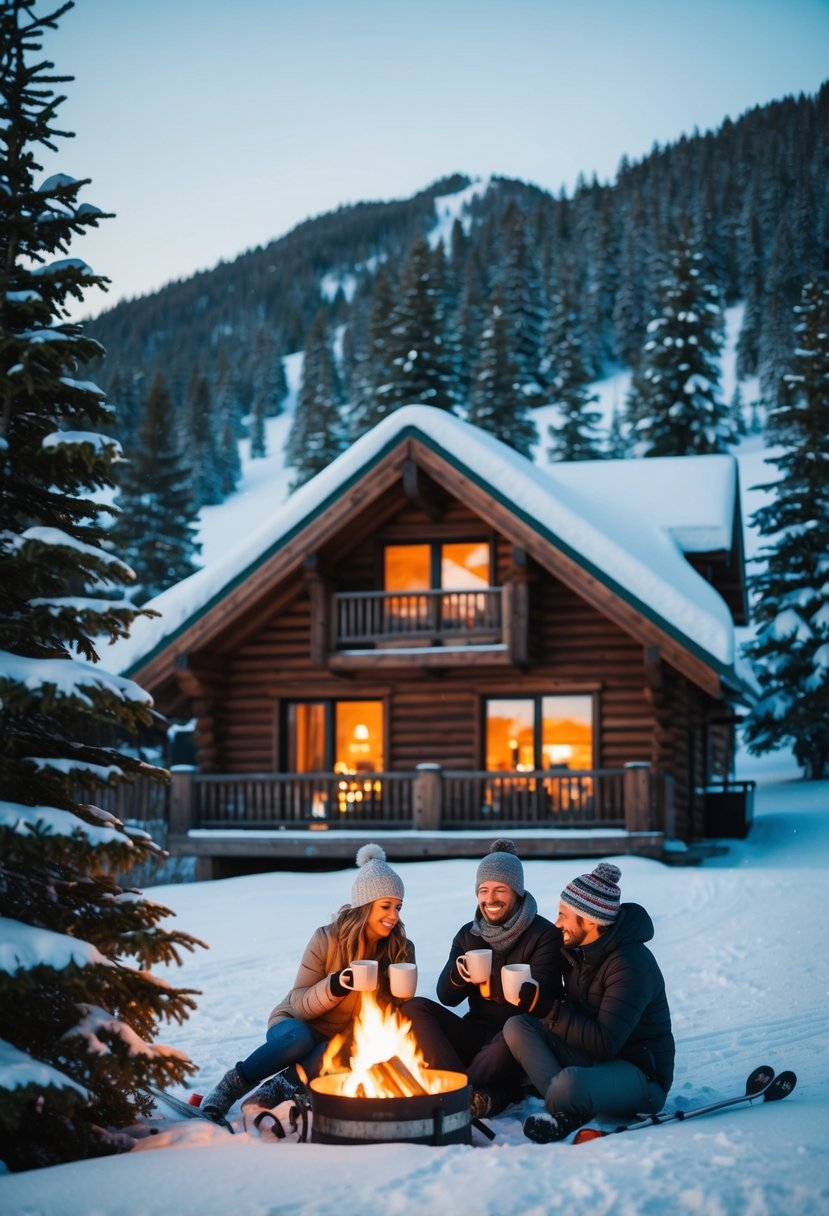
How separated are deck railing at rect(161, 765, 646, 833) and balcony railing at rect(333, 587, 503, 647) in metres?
1.99

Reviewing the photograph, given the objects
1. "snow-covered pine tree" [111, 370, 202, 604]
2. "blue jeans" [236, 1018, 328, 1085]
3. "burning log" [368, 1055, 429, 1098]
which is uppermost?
"snow-covered pine tree" [111, 370, 202, 604]

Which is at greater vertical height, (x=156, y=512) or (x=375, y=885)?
(x=156, y=512)

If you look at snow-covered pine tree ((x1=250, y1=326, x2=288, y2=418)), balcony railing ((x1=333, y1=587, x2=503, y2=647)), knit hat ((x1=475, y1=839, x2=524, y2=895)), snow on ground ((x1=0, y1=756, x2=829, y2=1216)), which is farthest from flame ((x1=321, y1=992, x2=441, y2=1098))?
snow-covered pine tree ((x1=250, y1=326, x2=288, y2=418))

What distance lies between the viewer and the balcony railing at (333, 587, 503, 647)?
62.1ft

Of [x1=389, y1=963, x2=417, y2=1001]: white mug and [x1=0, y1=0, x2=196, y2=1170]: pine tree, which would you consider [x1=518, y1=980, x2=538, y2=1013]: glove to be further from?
[x1=0, y1=0, x2=196, y2=1170]: pine tree

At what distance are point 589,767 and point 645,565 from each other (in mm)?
3821

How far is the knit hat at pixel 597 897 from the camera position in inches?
245

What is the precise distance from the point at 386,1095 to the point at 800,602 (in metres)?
27.6

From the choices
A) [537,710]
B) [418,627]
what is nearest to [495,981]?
[418,627]

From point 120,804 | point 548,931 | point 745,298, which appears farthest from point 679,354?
point 745,298

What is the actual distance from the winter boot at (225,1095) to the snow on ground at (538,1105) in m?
0.24

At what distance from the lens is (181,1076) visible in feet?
17.6

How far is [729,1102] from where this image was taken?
5980mm

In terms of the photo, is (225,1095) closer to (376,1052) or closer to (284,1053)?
(284,1053)
